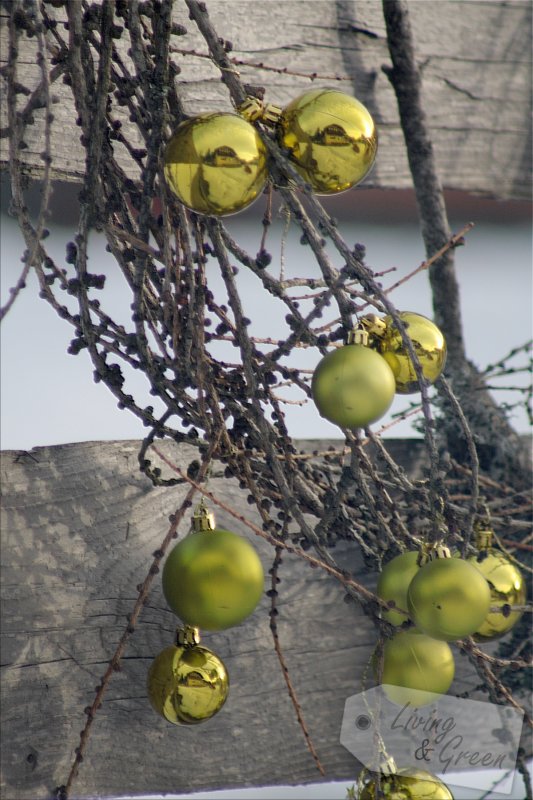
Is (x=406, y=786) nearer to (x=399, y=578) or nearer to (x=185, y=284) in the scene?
(x=399, y=578)

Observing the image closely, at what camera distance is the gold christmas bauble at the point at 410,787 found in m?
0.58

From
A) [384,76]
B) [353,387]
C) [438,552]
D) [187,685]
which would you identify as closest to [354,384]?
[353,387]

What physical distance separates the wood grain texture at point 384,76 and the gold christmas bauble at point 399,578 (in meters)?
0.36

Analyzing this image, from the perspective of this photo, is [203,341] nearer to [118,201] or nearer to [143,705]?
[118,201]

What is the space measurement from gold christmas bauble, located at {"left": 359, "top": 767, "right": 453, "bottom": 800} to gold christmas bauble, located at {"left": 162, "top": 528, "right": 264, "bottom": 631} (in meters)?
0.16

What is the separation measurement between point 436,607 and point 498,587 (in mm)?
192

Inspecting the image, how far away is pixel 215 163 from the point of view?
0.45 metres

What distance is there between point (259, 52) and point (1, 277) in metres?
0.41

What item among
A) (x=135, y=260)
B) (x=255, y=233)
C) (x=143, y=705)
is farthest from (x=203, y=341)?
(x=255, y=233)

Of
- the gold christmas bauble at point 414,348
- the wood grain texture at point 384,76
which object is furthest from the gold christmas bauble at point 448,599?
the wood grain texture at point 384,76

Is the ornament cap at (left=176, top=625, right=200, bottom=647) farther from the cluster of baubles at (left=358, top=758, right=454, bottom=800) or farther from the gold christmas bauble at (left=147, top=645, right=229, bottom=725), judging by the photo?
the cluster of baubles at (left=358, top=758, right=454, bottom=800)

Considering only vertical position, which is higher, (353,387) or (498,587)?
(353,387)

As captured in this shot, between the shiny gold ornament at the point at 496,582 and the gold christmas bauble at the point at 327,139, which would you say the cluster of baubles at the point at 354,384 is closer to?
the gold christmas bauble at the point at 327,139

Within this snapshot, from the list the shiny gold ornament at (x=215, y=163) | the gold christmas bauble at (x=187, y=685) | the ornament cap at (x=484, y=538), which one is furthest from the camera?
the ornament cap at (x=484, y=538)
